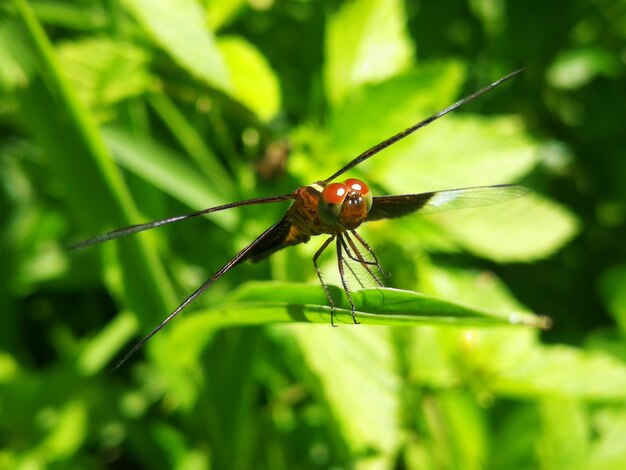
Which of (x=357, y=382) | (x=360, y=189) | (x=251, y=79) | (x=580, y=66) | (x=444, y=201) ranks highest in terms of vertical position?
(x=251, y=79)

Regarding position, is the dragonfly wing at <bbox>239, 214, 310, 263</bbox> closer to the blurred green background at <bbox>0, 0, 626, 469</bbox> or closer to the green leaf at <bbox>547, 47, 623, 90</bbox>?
the blurred green background at <bbox>0, 0, 626, 469</bbox>

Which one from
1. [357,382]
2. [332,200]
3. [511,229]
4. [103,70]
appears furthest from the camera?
[511,229]

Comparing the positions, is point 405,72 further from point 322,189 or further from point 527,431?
point 527,431

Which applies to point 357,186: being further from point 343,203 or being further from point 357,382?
point 357,382

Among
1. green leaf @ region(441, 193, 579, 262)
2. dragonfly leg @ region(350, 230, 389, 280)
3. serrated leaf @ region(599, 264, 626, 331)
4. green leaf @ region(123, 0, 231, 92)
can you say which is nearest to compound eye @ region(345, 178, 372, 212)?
dragonfly leg @ region(350, 230, 389, 280)

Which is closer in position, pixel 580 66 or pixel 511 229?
pixel 511 229

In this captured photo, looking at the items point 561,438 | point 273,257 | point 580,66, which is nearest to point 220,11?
point 273,257
